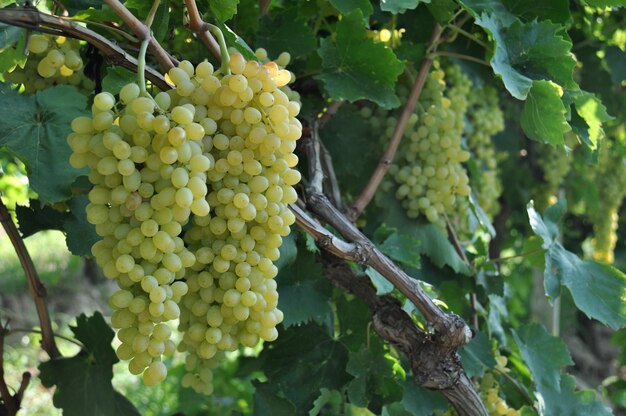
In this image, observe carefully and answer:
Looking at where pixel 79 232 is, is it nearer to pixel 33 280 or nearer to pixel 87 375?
pixel 33 280

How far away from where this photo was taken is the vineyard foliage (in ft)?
2.64

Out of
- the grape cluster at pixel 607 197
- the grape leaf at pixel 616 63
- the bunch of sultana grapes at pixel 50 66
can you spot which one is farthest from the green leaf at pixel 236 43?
Answer: the grape cluster at pixel 607 197

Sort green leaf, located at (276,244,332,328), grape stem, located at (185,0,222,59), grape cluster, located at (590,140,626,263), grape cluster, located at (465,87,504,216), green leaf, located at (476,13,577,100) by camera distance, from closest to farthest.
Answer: grape stem, located at (185,0,222,59)
green leaf, located at (476,13,577,100)
green leaf, located at (276,244,332,328)
grape cluster, located at (465,87,504,216)
grape cluster, located at (590,140,626,263)

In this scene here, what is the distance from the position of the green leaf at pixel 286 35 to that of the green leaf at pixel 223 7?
0.28 m

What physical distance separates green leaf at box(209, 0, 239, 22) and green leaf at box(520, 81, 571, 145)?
17.8 inches

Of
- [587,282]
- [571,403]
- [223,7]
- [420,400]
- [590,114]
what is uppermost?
[223,7]

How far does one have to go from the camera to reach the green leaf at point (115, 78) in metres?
0.94

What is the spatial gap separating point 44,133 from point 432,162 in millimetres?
718

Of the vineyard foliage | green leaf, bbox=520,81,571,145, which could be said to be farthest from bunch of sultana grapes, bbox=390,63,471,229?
green leaf, bbox=520,81,571,145

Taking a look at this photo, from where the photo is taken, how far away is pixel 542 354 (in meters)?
1.45

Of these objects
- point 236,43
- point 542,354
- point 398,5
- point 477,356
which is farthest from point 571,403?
point 236,43

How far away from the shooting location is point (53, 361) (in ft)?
4.26

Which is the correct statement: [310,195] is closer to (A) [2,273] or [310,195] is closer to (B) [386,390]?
(B) [386,390]

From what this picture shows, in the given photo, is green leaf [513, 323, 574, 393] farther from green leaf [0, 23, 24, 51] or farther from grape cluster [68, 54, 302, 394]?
green leaf [0, 23, 24, 51]
